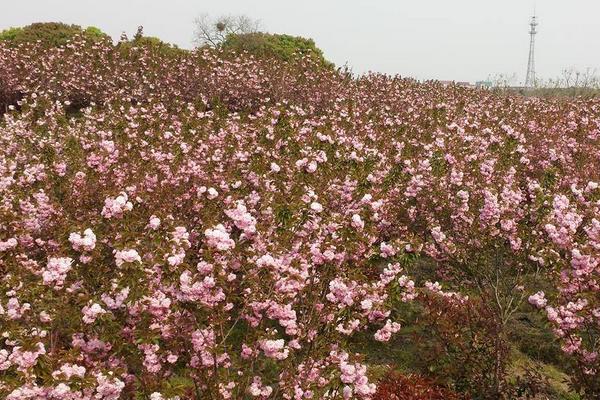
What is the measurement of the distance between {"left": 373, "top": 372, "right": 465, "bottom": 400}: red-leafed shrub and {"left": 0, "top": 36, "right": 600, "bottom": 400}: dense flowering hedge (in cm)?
74

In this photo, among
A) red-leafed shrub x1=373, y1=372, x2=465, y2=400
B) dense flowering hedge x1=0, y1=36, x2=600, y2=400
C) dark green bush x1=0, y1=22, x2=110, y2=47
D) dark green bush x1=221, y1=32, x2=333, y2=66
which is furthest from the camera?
dark green bush x1=221, y1=32, x2=333, y2=66

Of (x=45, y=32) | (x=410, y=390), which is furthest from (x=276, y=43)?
(x=410, y=390)

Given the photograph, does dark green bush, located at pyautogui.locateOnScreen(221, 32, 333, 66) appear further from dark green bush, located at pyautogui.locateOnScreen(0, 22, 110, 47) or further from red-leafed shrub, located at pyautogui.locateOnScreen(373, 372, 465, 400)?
red-leafed shrub, located at pyautogui.locateOnScreen(373, 372, 465, 400)

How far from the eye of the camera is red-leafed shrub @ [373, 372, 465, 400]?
6.02 meters

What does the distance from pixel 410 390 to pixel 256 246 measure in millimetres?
2474

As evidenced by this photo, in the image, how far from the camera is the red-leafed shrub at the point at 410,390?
6.02 meters

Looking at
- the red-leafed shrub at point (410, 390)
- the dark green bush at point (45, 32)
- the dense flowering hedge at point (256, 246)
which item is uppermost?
the dark green bush at point (45, 32)

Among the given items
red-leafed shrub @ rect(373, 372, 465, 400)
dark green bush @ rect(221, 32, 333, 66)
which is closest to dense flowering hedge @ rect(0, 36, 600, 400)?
red-leafed shrub @ rect(373, 372, 465, 400)

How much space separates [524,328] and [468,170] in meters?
2.57

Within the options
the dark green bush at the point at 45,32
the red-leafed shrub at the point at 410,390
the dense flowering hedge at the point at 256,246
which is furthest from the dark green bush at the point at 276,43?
the red-leafed shrub at the point at 410,390

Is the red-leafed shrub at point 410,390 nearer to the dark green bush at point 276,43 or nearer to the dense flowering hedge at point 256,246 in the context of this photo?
the dense flowering hedge at point 256,246

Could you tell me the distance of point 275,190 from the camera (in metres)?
7.12

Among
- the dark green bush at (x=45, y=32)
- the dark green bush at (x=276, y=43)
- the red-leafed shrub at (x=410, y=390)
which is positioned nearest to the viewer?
the red-leafed shrub at (x=410, y=390)

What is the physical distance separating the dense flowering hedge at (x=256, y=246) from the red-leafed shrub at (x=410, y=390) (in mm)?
739
